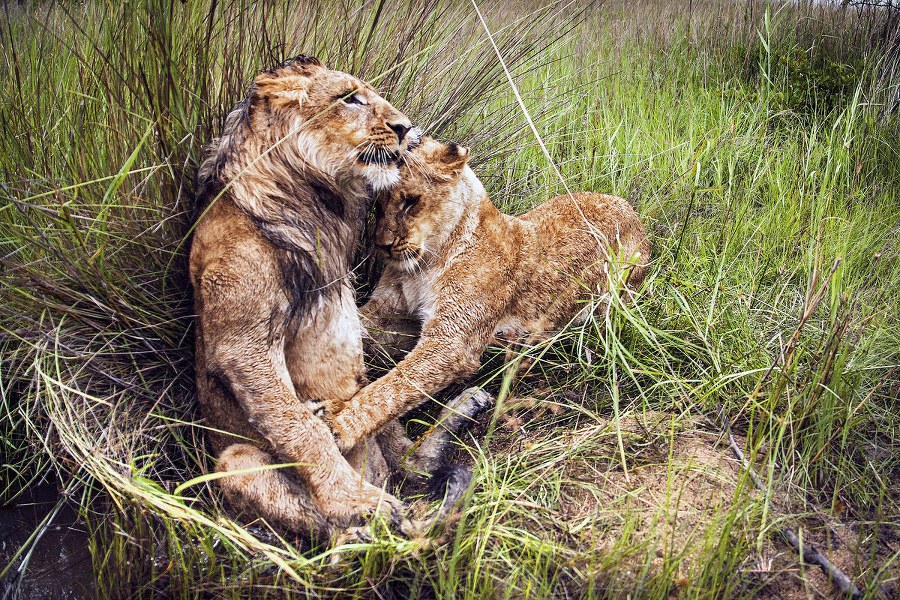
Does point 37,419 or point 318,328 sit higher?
point 318,328

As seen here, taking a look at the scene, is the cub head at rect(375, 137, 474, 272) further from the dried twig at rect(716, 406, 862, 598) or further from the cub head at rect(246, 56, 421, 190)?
the dried twig at rect(716, 406, 862, 598)

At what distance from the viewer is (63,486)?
2.81m

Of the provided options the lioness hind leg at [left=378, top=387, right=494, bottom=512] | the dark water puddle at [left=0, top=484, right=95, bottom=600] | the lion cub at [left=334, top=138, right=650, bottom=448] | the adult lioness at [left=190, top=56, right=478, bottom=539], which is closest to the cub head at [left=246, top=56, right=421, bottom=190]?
the adult lioness at [left=190, top=56, right=478, bottom=539]

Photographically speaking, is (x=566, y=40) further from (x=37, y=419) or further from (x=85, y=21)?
(x=37, y=419)

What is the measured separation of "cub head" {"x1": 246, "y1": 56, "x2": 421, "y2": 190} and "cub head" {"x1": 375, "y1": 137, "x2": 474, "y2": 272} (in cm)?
32

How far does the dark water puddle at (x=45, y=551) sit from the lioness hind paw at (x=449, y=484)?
148 centimetres

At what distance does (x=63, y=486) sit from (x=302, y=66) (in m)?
2.19

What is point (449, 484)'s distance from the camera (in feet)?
9.13

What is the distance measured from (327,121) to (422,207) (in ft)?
2.29

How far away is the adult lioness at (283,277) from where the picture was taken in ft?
8.02

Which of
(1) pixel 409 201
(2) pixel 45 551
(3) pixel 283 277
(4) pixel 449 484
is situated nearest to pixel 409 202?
(1) pixel 409 201

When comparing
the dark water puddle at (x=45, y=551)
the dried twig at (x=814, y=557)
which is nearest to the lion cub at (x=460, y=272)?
the dried twig at (x=814, y=557)

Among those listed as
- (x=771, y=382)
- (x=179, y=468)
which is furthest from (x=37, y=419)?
(x=771, y=382)

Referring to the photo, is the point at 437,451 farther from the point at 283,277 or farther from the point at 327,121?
the point at 327,121
